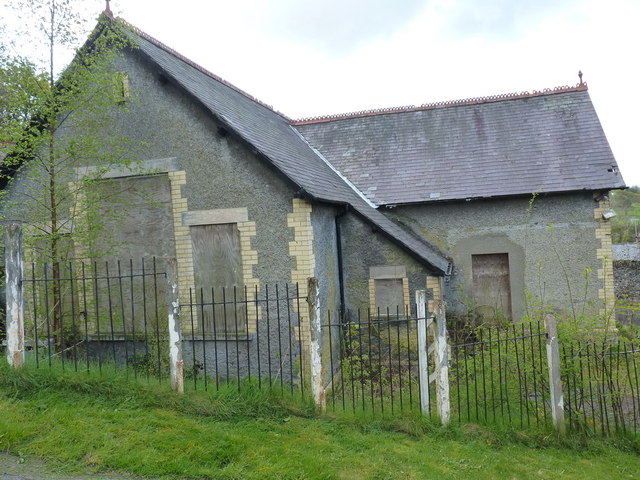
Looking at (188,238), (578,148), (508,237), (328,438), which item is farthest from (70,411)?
(578,148)

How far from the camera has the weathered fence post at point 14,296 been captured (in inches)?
234

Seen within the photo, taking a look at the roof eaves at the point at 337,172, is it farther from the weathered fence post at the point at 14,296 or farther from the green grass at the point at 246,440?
the weathered fence post at the point at 14,296

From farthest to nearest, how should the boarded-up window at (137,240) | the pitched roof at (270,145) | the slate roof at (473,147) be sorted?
the slate roof at (473,147)
the boarded-up window at (137,240)
the pitched roof at (270,145)

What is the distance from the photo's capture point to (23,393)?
5.61 m

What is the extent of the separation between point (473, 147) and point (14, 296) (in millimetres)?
11621

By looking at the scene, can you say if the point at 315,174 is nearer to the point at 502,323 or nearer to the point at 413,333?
the point at 413,333

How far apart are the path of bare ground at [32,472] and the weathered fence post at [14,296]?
175 cm

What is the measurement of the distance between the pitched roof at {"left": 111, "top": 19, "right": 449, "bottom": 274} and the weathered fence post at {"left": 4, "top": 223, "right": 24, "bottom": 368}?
3.73 meters

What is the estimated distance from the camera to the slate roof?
12.1m

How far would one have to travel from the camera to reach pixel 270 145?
390 inches

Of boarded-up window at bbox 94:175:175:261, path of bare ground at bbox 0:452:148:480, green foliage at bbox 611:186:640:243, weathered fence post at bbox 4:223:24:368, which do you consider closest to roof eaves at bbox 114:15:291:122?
boarded-up window at bbox 94:175:175:261

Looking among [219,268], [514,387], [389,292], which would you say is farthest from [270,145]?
[514,387]

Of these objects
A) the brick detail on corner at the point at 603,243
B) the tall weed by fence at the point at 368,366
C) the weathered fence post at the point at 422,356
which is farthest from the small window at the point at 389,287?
the brick detail on corner at the point at 603,243

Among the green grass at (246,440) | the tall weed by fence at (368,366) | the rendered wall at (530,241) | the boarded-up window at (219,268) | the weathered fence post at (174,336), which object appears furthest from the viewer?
the rendered wall at (530,241)
